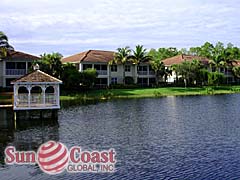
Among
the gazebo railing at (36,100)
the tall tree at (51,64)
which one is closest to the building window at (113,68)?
the tall tree at (51,64)

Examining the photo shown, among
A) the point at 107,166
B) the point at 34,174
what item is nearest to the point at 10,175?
the point at 34,174

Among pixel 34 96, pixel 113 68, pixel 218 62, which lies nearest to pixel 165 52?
pixel 218 62

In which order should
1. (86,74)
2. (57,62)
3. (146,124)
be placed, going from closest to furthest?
(146,124) < (57,62) < (86,74)

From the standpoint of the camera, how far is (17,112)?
36656mm

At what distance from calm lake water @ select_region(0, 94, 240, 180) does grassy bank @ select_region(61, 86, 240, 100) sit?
19304 mm

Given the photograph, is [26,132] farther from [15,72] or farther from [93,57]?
[93,57]

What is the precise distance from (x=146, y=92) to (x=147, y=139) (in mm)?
43986

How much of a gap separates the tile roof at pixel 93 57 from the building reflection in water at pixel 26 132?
3695 cm

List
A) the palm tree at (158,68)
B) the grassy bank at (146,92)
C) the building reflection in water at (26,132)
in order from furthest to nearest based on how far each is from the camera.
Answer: the palm tree at (158,68)
the grassy bank at (146,92)
the building reflection in water at (26,132)

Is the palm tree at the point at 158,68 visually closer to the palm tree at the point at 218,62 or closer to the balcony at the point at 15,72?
the palm tree at the point at 218,62

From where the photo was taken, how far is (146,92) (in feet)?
230

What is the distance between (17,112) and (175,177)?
75.9ft

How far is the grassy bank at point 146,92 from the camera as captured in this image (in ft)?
207

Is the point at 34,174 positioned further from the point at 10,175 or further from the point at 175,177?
the point at 175,177
